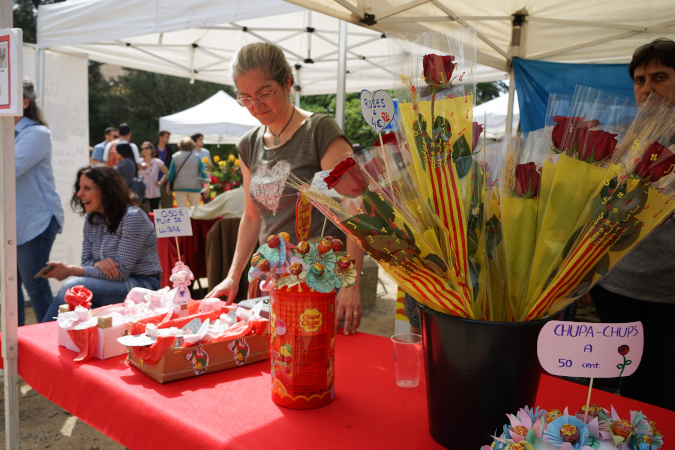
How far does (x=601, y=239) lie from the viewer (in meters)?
0.73

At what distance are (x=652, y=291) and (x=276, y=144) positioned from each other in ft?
4.32

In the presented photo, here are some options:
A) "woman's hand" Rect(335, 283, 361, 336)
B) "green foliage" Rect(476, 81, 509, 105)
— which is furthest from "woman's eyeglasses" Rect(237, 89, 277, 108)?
"green foliage" Rect(476, 81, 509, 105)

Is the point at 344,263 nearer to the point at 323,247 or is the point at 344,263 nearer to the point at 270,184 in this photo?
the point at 323,247

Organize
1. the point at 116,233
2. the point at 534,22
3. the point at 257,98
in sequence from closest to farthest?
the point at 257,98 → the point at 116,233 → the point at 534,22

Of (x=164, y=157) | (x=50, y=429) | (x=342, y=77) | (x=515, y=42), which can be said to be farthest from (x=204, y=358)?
(x=164, y=157)

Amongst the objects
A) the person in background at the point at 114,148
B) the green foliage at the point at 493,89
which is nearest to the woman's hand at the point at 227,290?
the person in background at the point at 114,148

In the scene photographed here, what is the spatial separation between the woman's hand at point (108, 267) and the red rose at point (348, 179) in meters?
1.99

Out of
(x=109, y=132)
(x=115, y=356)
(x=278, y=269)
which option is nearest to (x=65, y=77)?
(x=109, y=132)

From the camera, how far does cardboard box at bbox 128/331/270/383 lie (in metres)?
1.12

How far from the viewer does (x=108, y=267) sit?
245 cm

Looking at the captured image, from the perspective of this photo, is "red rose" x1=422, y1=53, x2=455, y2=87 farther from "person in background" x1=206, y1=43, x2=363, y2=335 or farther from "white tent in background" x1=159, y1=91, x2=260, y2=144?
"white tent in background" x1=159, y1=91, x2=260, y2=144

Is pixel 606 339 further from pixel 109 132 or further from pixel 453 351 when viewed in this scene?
pixel 109 132

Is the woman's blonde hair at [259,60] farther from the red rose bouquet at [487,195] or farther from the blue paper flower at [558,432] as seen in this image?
the blue paper flower at [558,432]

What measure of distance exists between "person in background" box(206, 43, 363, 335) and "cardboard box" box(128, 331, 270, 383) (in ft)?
1.25
